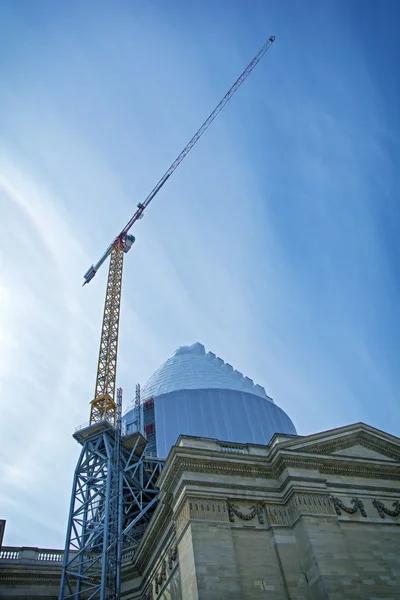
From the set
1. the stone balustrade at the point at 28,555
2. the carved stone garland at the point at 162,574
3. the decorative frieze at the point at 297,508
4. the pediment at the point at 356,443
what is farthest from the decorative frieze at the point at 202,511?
the stone balustrade at the point at 28,555

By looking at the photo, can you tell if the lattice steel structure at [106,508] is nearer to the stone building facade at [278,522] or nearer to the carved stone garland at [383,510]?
the stone building facade at [278,522]

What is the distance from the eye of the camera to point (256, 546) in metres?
25.2

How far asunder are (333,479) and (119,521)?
1718 cm

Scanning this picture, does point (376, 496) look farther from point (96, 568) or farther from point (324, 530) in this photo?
point (96, 568)

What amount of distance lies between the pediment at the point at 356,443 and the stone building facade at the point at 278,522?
0.07 meters

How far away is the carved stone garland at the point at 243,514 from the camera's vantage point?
26.1 m

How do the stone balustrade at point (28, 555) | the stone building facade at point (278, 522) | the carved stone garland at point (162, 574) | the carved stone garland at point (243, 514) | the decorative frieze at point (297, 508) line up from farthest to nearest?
the stone balustrade at point (28, 555) < the carved stone garland at point (162, 574) < the decorative frieze at point (297, 508) < the carved stone garland at point (243, 514) < the stone building facade at point (278, 522)

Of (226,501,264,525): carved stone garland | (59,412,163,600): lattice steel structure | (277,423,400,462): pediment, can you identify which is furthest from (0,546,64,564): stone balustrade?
(277,423,400,462): pediment

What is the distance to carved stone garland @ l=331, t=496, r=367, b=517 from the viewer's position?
2784 centimetres

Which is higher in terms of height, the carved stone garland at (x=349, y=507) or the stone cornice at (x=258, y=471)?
the stone cornice at (x=258, y=471)

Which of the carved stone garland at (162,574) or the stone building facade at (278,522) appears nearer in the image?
the stone building facade at (278,522)

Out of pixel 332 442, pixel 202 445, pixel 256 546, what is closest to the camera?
pixel 256 546

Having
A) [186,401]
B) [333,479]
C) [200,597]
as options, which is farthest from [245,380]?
[200,597]

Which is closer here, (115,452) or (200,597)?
(200,597)
